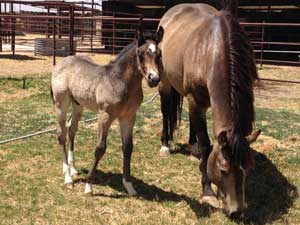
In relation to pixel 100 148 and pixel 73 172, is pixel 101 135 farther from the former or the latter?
pixel 73 172

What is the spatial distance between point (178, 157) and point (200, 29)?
5.74 feet

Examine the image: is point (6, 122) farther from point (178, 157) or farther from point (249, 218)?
point (249, 218)

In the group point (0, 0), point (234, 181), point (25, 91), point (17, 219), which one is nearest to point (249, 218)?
point (234, 181)

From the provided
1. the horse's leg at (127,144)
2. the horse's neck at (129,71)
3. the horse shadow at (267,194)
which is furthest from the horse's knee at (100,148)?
the horse shadow at (267,194)

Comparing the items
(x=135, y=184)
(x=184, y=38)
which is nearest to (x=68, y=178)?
(x=135, y=184)

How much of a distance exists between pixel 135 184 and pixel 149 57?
1.54 m

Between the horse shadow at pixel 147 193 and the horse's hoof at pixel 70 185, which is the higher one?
the horse's hoof at pixel 70 185

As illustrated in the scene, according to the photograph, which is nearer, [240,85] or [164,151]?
[240,85]

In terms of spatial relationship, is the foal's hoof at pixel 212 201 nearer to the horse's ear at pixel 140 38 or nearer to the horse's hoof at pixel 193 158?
the horse's hoof at pixel 193 158

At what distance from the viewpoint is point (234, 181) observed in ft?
10.8

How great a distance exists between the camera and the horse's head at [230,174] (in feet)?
10.7

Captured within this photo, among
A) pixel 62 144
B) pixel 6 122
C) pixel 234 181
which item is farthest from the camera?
pixel 6 122

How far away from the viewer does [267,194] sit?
4332 mm

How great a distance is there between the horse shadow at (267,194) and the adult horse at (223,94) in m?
0.39
